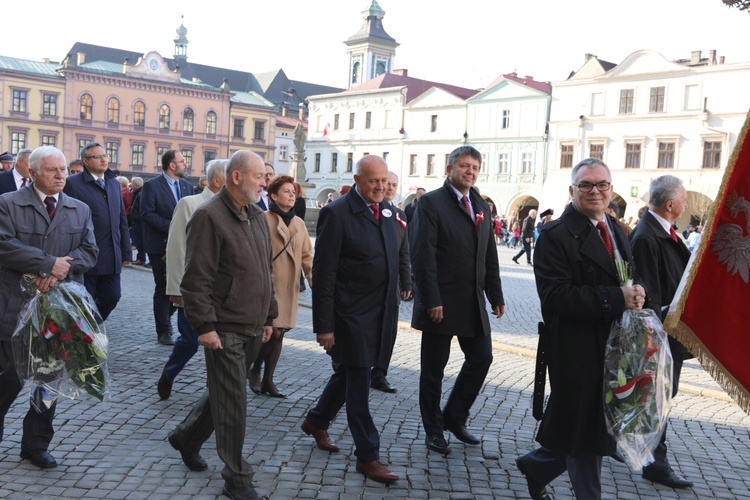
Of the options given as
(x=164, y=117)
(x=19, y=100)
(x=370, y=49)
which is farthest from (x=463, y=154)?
(x=370, y=49)

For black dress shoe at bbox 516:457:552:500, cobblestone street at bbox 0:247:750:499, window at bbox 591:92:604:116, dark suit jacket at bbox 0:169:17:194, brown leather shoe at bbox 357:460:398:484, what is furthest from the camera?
window at bbox 591:92:604:116

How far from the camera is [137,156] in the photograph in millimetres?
75000

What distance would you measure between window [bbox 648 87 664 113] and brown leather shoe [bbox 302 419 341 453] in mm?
48613

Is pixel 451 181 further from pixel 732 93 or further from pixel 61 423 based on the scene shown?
pixel 732 93

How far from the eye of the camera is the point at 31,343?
4.93 metres

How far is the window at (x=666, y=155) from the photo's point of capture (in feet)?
162

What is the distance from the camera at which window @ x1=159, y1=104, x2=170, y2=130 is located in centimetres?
7556

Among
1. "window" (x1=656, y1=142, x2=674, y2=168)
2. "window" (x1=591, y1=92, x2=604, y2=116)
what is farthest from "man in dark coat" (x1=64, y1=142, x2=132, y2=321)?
"window" (x1=591, y1=92, x2=604, y2=116)

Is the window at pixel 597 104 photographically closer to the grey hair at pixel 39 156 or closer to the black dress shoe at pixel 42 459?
the grey hair at pixel 39 156

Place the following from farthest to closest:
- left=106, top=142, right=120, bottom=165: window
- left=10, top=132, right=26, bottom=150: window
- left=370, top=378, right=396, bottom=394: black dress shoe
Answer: left=106, top=142, right=120, bottom=165: window, left=10, top=132, right=26, bottom=150: window, left=370, top=378, right=396, bottom=394: black dress shoe

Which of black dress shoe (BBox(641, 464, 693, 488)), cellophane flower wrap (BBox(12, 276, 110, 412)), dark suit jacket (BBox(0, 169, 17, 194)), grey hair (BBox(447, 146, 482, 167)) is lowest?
black dress shoe (BBox(641, 464, 693, 488))

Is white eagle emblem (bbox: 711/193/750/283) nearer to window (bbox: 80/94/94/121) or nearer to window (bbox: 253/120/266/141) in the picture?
window (bbox: 80/94/94/121)

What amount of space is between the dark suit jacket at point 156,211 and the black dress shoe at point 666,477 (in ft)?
18.9

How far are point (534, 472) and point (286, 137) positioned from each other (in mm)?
80784
